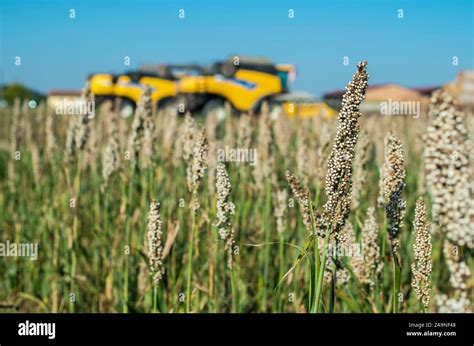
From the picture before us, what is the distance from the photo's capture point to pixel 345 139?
148cm

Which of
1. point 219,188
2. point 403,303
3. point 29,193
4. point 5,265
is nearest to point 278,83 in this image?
point 29,193

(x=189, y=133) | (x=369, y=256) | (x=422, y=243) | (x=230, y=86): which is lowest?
(x=369, y=256)

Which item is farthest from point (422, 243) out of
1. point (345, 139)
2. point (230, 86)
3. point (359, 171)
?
point (230, 86)

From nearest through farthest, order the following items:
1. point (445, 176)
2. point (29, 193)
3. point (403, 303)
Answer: point (445, 176) < point (403, 303) < point (29, 193)

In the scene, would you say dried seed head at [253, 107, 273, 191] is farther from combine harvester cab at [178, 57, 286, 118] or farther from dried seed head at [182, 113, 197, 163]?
combine harvester cab at [178, 57, 286, 118]

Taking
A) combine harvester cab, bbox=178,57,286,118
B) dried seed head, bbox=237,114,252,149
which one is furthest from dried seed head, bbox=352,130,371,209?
combine harvester cab, bbox=178,57,286,118

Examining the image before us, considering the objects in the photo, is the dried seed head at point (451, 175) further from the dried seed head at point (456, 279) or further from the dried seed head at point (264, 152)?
the dried seed head at point (264, 152)

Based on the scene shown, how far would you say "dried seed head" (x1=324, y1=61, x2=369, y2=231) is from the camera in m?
1.48

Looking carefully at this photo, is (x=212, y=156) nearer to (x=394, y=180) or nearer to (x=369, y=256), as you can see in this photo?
(x=369, y=256)

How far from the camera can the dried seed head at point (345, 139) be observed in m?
1.48

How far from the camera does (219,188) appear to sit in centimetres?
192
